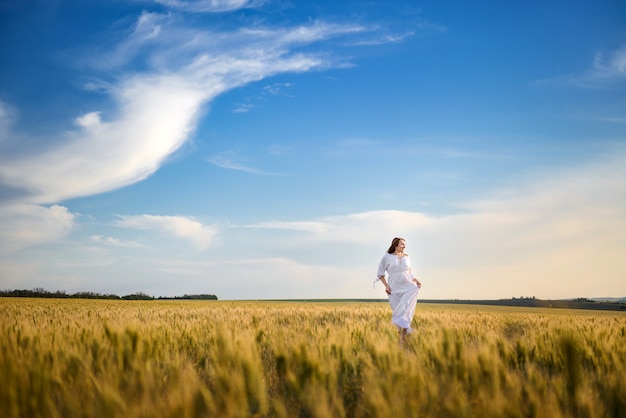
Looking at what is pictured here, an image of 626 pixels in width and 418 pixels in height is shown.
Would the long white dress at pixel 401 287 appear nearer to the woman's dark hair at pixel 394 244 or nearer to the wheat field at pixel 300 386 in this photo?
the woman's dark hair at pixel 394 244

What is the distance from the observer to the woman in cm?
831

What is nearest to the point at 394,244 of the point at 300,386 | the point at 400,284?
the point at 400,284

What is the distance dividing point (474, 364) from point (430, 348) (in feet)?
2.92

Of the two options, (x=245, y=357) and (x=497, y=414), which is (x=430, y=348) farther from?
(x=245, y=357)

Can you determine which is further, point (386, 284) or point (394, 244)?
point (386, 284)

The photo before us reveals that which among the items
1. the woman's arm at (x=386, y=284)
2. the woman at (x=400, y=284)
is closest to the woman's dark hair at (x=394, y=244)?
the woman at (x=400, y=284)

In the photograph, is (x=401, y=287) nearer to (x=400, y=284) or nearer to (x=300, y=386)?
(x=400, y=284)

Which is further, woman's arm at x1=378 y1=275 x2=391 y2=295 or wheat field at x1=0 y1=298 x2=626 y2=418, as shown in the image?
woman's arm at x1=378 y1=275 x2=391 y2=295

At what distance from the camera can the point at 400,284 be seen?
852 cm

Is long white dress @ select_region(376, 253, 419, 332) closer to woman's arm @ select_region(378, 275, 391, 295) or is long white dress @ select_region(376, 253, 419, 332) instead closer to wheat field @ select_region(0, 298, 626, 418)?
woman's arm @ select_region(378, 275, 391, 295)

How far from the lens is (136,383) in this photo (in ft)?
9.35

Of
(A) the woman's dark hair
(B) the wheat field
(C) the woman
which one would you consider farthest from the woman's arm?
(B) the wheat field

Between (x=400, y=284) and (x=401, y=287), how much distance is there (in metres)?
0.06

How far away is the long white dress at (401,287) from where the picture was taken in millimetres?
8305
